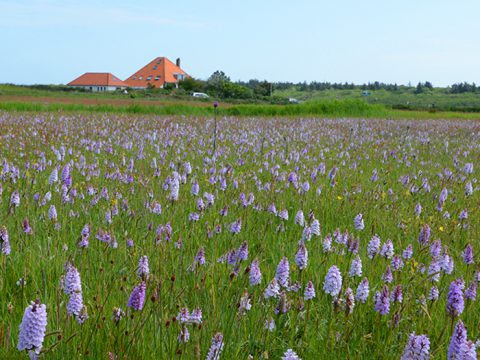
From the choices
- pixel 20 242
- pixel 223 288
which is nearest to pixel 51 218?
pixel 20 242

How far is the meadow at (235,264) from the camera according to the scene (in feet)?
7.32

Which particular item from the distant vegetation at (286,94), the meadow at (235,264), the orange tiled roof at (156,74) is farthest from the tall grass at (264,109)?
the orange tiled roof at (156,74)

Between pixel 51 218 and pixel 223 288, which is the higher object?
pixel 51 218

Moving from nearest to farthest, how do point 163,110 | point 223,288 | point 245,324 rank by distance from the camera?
point 245,324
point 223,288
point 163,110

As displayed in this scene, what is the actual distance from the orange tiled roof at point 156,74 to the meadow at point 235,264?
10230 cm

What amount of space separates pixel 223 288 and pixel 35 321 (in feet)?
5.37

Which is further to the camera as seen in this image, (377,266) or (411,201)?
(411,201)

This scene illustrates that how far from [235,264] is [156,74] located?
11123 cm

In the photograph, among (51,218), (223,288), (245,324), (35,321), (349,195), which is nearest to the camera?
(35,321)

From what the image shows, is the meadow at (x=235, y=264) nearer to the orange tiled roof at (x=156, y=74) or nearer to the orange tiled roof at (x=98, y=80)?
the orange tiled roof at (x=156, y=74)

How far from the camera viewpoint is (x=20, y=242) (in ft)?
11.6

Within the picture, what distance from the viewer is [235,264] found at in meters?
2.83

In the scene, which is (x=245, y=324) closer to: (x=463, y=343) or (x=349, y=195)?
(x=463, y=343)

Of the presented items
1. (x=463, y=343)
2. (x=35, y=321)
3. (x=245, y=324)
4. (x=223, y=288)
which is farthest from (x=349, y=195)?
(x=35, y=321)
